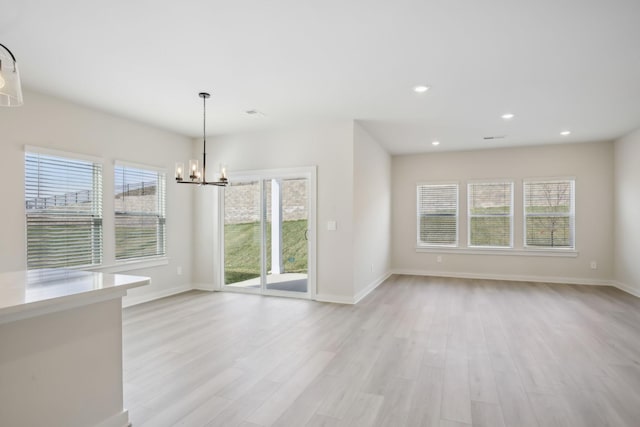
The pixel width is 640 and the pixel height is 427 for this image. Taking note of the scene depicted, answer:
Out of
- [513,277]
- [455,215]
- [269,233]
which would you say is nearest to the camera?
[269,233]

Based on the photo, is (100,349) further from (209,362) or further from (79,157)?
(79,157)

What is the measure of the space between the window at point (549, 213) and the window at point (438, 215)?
1.41m

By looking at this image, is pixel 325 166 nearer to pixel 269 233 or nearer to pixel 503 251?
pixel 269 233

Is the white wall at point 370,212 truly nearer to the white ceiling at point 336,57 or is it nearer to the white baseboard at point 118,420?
the white ceiling at point 336,57

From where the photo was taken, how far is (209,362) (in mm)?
3062

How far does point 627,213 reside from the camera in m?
6.05

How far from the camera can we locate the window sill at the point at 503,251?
6.82 meters

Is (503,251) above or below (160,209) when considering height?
below

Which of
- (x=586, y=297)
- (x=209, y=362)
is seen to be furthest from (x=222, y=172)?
(x=586, y=297)

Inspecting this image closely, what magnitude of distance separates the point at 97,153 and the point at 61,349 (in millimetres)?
3651

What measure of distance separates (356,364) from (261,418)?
1.09 meters

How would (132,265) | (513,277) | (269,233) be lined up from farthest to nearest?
1. (513,277)
2. (269,233)
3. (132,265)

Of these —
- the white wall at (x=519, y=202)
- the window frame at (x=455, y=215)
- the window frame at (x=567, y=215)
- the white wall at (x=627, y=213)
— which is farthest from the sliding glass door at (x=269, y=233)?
the white wall at (x=627, y=213)

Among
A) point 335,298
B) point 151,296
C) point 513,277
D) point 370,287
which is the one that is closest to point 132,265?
point 151,296
